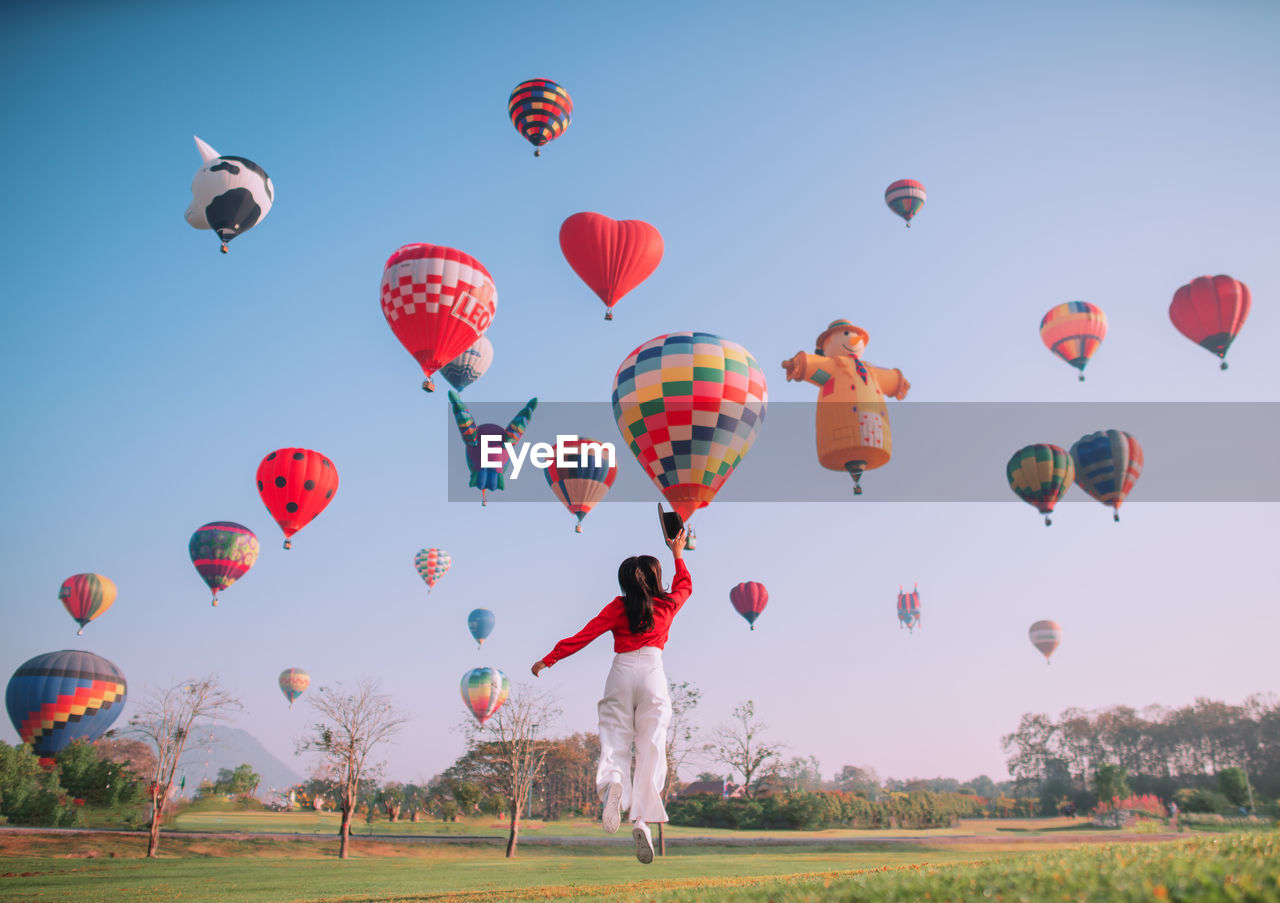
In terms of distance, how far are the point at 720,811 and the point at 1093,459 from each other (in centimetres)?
3156

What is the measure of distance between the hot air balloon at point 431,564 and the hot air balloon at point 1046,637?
4503 centimetres

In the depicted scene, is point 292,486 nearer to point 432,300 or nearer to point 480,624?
point 432,300

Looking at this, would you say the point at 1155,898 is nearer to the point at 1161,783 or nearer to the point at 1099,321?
the point at 1099,321

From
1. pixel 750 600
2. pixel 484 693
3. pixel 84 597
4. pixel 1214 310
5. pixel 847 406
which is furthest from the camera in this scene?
pixel 484 693

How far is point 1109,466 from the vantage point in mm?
34125

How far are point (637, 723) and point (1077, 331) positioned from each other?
35.9 m

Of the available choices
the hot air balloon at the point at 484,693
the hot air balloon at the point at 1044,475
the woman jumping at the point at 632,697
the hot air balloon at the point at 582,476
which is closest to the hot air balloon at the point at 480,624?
the hot air balloon at the point at 484,693

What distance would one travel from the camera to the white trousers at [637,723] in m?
6.54

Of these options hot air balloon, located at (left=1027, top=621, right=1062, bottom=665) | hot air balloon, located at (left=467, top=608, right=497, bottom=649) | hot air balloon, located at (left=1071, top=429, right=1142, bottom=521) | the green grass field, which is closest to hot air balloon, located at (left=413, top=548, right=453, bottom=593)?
hot air balloon, located at (left=467, top=608, right=497, bottom=649)

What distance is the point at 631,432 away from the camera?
2055 cm

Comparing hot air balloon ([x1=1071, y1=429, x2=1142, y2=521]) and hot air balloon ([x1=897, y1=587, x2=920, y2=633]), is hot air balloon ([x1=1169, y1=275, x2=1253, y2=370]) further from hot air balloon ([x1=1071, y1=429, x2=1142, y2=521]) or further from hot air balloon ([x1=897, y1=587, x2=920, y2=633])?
hot air balloon ([x1=897, y1=587, x2=920, y2=633])

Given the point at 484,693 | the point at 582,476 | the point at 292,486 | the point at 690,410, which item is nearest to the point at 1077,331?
the point at 582,476

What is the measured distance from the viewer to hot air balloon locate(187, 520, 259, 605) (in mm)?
36656

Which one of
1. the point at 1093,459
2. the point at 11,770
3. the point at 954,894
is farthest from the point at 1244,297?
the point at 11,770
